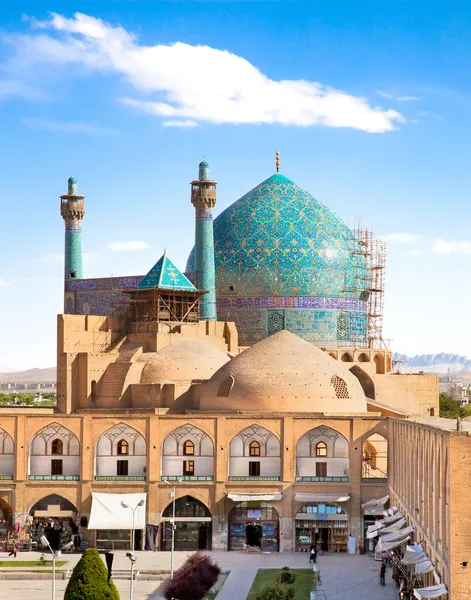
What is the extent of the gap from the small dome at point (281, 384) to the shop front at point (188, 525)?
3.47 meters

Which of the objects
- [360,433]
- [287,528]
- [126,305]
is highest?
[126,305]

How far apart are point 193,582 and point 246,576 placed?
4567mm

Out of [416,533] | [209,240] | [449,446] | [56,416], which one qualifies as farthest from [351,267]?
[449,446]

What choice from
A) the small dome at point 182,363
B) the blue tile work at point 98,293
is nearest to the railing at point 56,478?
the small dome at point 182,363

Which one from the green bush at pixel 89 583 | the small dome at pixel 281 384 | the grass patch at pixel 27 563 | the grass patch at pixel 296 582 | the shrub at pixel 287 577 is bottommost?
the grass patch at pixel 27 563

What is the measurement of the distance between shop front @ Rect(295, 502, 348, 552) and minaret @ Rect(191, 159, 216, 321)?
1204 cm

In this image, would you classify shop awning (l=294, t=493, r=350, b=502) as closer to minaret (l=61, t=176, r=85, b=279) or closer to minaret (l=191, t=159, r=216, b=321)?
minaret (l=191, t=159, r=216, b=321)

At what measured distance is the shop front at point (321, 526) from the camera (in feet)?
130

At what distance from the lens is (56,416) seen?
40656 mm

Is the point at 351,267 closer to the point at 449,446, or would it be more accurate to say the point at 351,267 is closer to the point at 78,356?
the point at 78,356

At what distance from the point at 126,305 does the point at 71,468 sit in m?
10.0

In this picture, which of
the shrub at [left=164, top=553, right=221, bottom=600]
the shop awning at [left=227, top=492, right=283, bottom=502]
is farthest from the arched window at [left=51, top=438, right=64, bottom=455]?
the shrub at [left=164, top=553, right=221, bottom=600]

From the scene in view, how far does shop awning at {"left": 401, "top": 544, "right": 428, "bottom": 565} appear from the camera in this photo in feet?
92.0

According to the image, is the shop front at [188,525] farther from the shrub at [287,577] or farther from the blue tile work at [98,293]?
the blue tile work at [98,293]
